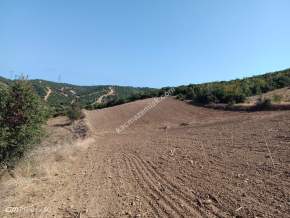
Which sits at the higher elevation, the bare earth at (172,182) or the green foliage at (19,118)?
the green foliage at (19,118)

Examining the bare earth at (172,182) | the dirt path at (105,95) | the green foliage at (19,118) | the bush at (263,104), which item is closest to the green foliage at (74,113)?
the bush at (263,104)

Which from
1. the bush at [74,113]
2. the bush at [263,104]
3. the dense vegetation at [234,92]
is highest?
the dense vegetation at [234,92]

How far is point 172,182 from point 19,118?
8.32 metres

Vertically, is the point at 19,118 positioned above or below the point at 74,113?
above

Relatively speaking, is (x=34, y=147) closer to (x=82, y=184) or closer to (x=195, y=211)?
(x=82, y=184)

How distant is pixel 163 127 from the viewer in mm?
38969

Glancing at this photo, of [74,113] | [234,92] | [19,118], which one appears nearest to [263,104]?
[234,92]

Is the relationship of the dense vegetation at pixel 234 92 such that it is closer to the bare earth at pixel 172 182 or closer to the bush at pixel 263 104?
the bush at pixel 263 104

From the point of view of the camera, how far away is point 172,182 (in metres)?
13.5

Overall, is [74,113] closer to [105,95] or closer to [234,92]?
[234,92]

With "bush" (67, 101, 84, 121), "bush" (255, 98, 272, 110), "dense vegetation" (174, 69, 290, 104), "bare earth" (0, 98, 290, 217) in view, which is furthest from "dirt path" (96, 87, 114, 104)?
"bare earth" (0, 98, 290, 217)

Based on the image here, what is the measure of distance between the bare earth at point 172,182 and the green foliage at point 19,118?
1.60 meters

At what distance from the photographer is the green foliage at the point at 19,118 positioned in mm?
17672

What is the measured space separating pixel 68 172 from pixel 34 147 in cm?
211
